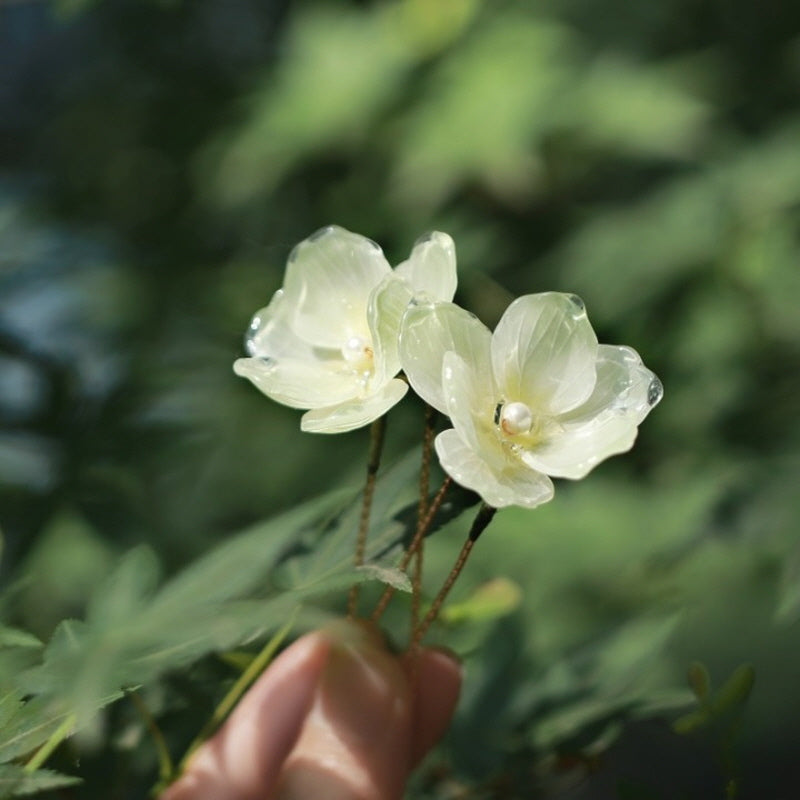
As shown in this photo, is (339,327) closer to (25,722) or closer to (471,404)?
(471,404)

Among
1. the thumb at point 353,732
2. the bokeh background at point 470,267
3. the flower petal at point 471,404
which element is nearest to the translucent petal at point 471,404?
the flower petal at point 471,404

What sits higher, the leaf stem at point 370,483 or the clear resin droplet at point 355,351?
the clear resin droplet at point 355,351

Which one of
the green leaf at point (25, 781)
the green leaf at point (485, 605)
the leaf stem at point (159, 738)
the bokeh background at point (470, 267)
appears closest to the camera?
the green leaf at point (25, 781)

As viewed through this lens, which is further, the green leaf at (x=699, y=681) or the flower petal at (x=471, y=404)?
the green leaf at (x=699, y=681)

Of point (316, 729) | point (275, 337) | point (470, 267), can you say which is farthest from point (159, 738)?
point (470, 267)

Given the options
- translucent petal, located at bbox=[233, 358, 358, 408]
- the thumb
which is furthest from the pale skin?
translucent petal, located at bbox=[233, 358, 358, 408]

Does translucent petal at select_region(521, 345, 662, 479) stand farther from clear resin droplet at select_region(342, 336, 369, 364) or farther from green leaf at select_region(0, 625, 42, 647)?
green leaf at select_region(0, 625, 42, 647)

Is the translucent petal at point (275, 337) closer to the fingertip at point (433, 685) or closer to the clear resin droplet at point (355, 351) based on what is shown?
the clear resin droplet at point (355, 351)
